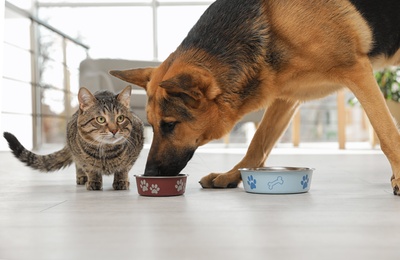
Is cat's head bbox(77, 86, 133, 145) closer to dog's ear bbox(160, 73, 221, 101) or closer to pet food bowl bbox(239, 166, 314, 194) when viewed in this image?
dog's ear bbox(160, 73, 221, 101)

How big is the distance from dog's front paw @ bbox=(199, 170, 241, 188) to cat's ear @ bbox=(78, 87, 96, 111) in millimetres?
620

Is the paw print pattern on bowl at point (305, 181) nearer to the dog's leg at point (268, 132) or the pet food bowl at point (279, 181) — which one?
the pet food bowl at point (279, 181)

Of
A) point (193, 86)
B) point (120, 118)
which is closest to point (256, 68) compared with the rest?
point (193, 86)

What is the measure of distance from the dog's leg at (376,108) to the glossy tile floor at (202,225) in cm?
17

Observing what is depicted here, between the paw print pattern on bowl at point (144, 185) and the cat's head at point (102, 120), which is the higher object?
the cat's head at point (102, 120)

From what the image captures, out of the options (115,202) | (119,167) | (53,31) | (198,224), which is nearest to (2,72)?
(53,31)

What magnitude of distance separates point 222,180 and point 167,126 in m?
0.47

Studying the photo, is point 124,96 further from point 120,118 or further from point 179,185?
point 179,185

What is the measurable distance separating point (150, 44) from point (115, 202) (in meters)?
7.92

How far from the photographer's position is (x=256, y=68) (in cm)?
209

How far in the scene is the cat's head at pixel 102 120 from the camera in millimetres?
2236

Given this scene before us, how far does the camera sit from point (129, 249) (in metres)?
1.07

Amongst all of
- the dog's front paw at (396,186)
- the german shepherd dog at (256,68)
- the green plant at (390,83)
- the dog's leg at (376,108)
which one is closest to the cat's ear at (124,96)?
the german shepherd dog at (256,68)

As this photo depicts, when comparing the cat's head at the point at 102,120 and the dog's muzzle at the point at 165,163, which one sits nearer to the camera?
the dog's muzzle at the point at 165,163
